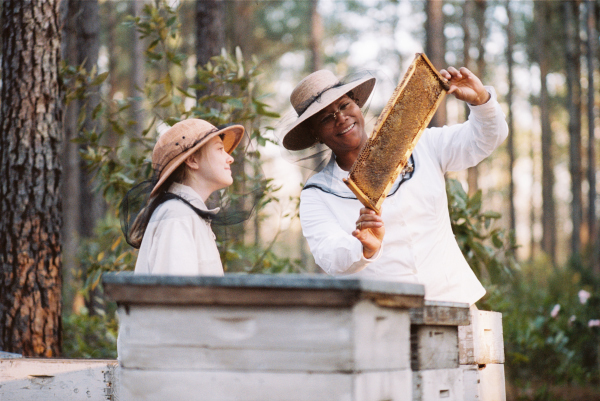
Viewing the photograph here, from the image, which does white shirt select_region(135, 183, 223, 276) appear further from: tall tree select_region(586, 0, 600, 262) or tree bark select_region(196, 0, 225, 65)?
tall tree select_region(586, 0, 600, 262)

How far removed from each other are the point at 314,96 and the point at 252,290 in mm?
1681

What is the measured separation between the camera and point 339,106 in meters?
2.96

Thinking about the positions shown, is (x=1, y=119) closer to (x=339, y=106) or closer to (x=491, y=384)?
(x=339, y=106)

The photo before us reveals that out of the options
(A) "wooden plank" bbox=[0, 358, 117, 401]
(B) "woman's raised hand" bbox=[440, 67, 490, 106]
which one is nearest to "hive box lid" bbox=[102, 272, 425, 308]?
(A) "wooden plank" bbox=[0, 358, 117, 401]

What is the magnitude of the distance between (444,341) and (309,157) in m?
1.48

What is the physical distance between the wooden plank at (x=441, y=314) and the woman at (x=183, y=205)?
2.76ft

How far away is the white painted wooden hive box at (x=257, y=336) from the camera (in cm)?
155

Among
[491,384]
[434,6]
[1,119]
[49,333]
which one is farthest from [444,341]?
[434,6]

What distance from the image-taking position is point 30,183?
13.2ft

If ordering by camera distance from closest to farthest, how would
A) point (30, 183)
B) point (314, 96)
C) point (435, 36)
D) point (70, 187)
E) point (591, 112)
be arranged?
1. point (314, 96)
2. point (30, 183)
3. point (435, 36)
4. point (70, 187)
5. point (591, 112)

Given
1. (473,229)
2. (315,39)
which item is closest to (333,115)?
(473,229)

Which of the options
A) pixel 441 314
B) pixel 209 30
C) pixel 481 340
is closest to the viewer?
pixel 441 314

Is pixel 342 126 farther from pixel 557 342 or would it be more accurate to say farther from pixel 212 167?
pixel 557 342

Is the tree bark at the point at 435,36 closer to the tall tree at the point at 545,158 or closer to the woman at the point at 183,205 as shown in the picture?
the woman at the point at 183,205
